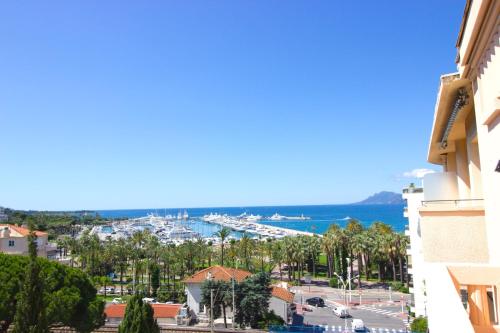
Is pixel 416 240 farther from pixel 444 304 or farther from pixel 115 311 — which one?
pixel 115 311

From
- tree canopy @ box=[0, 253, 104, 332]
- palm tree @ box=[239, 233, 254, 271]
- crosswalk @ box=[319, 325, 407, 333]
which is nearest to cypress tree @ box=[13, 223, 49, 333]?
tree canopy @ box=[0, 253, 104, 332]

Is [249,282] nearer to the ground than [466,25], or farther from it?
nearer to the ground

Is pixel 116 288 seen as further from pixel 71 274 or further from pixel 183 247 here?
pixel 71 274

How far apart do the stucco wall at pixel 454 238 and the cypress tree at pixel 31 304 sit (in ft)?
48.3

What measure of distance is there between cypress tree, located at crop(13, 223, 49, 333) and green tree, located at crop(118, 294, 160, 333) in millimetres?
5882

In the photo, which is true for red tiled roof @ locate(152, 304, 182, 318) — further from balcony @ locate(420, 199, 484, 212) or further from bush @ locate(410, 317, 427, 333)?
balcony @ locate(420, 199, 484, 212)

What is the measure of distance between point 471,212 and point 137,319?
2005 cm

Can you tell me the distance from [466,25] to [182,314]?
36.5m

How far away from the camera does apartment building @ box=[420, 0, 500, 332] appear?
412cm

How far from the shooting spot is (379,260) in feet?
194

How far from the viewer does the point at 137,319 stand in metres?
21.0

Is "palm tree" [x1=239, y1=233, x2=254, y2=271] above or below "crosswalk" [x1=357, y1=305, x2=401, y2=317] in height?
above

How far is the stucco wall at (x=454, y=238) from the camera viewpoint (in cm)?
495

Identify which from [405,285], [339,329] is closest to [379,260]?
[405,285]
